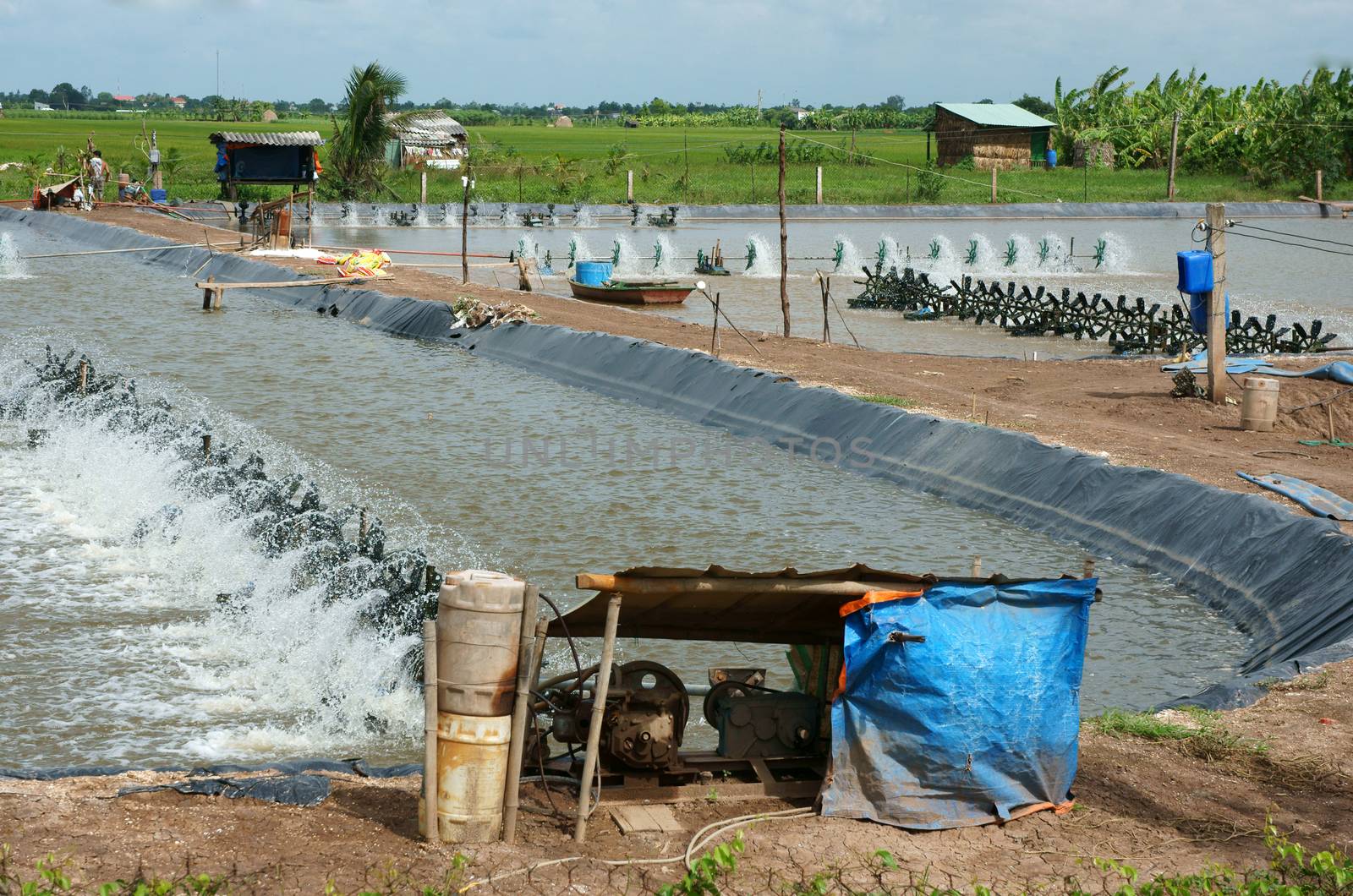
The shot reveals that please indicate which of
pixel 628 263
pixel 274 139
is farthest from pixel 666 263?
pixel 274 139

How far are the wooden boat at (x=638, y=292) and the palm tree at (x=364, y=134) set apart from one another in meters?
30.6

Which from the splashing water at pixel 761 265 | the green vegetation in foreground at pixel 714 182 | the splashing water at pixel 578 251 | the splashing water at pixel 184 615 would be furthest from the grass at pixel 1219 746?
the green vegetation in foreground at pixel 714 182

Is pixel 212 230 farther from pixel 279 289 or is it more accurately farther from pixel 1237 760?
pixel 1237 760

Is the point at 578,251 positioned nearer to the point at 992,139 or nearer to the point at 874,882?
the point at 874,882

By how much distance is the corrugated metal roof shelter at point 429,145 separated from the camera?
73812 mm

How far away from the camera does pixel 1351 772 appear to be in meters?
8.20

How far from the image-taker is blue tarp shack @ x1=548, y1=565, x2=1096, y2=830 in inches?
283

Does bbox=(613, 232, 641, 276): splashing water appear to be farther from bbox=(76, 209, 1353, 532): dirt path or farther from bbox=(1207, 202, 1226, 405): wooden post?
bbox=(1207, 202, 1226, 405): wooden post

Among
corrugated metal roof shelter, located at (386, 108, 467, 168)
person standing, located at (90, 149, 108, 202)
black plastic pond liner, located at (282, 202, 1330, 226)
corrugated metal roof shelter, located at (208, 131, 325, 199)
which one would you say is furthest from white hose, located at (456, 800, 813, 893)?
corrugated metal roof shelter, located at (386, 108, 467, 168)

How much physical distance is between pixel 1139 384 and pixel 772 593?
1545 cm

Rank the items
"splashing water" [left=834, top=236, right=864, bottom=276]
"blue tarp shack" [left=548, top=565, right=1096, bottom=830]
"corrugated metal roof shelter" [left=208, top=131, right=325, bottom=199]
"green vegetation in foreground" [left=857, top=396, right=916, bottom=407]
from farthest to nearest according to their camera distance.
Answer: "corrugated metal roof shelter" [left=208, top=131, right=325, bottom=199]
"splashing water" [left=834, top=236, right=864, bottom=276]
"green vegetation in foreground" [left=857, top=396, right=916, bottom=407]
"blue tarp shack" [left=548, top=565, right=1096, bottom=830]

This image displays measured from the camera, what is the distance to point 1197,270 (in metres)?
18.0

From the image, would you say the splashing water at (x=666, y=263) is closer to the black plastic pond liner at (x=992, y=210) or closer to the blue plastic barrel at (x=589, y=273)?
the blue plastic barrel at (x=589, y=273)

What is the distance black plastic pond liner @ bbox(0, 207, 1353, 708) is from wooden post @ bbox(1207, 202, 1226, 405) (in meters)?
3.71
